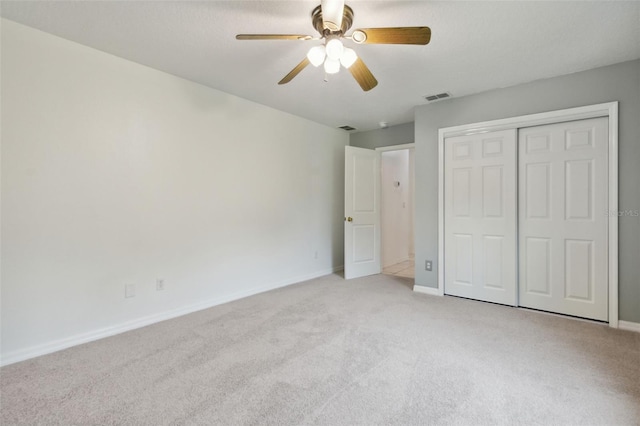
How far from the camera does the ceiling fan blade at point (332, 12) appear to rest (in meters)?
1.54

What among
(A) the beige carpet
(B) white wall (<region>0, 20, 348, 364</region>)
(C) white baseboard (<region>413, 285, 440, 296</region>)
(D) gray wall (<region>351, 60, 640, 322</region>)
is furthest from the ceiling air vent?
(A) the beige carpet

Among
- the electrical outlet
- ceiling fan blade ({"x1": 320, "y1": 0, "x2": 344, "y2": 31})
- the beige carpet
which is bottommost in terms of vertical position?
the beige carpet

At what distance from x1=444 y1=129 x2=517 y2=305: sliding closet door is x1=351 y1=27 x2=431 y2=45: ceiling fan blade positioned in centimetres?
210

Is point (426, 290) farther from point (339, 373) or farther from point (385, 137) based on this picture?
point (385, 137)

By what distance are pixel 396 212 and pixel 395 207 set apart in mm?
112

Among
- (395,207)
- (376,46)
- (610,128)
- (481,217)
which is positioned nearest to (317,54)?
(376,46)

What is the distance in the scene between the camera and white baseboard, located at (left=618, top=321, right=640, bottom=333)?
256 cm

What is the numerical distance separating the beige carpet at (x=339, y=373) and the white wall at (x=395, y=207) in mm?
2687

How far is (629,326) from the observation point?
8.49ft

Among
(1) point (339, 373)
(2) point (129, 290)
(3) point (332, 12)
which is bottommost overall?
(1) point (339, 373)

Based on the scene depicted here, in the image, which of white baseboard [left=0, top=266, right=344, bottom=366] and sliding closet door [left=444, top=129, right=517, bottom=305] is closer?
white baseboard [left=0, top=266, right=344, bottom=366]

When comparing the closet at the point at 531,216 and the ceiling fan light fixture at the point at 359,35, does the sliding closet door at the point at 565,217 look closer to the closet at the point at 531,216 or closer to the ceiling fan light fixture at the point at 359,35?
the closet at the point at 531,216

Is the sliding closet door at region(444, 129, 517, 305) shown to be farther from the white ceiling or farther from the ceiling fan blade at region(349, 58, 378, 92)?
the ceiling fan blade at region(349, 58, 378, 92)

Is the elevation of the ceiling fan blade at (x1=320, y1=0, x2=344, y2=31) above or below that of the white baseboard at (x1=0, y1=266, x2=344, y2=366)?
above
